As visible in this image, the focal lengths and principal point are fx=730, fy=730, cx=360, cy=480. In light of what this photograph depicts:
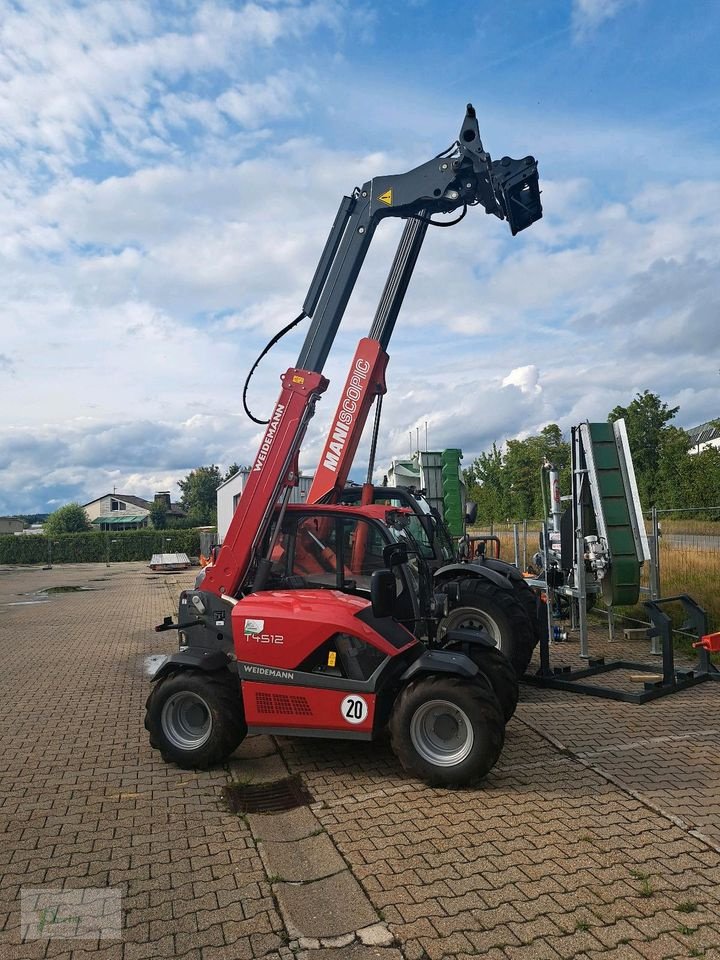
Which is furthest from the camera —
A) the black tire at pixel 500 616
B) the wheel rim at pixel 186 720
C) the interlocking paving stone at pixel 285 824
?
the black tire at pixel 500 616

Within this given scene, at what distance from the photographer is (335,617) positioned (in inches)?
204

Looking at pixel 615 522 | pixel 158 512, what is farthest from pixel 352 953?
pixel 158 512

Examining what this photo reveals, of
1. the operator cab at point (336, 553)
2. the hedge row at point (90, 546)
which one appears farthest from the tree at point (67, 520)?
the operator cab at point (336, 553)

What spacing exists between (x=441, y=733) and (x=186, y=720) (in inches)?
79.2

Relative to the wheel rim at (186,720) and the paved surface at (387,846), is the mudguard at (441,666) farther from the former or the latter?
the wheel rim at (186,720)

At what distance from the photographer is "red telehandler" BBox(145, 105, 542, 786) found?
16.3 ft

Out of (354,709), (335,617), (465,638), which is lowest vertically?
(354,709)

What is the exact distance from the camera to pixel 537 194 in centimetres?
697

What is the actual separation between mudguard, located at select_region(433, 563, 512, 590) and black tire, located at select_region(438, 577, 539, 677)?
6 cm

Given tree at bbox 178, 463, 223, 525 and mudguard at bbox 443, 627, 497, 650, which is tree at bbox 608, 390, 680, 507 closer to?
mudguard at bbox 443, 627, 497, 650

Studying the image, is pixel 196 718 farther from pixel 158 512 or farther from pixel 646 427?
pixel 158 512

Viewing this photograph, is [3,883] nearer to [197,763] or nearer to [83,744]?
[197,763]

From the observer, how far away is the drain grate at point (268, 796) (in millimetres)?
4812

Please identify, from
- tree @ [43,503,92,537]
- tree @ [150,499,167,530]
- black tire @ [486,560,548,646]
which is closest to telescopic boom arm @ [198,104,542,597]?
black tire @ [486,560,548,646]
